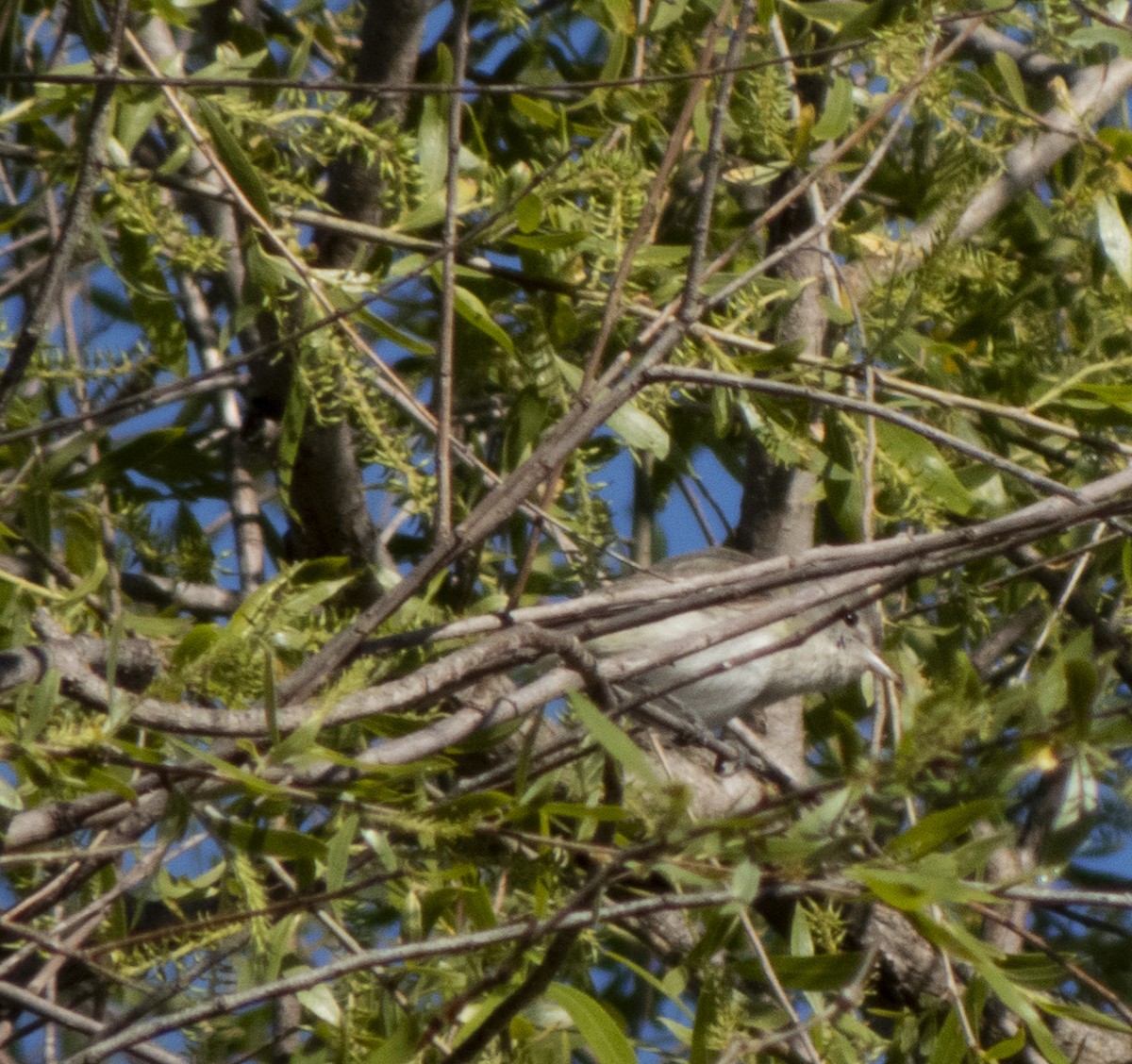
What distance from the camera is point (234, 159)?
2.02 m

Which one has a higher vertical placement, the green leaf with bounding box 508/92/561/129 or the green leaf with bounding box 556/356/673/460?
the green leaf with bounding box 508/92/561/129

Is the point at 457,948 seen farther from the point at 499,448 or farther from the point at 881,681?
the point at 499,448

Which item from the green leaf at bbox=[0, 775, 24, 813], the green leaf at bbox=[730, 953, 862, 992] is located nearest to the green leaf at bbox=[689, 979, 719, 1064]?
the green leaf at bbox=[730, 953, 862, 992]

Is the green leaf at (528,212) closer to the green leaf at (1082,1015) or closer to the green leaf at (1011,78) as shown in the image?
the green leaf at (1011,78)

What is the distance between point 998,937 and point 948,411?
987 mm

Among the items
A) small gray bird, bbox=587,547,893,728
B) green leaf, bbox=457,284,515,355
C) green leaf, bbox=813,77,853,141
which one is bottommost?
small gray bird, bbox=587,547,893,728

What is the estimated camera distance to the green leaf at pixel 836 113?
83.7 inches

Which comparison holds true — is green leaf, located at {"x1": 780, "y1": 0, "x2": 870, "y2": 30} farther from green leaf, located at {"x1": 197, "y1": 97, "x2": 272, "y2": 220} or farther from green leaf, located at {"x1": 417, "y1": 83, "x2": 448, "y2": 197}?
green leaf, located at {"x1": 197, "y1": 97, "x2": 272, "y2": 220}

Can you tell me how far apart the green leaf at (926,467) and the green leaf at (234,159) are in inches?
33.4

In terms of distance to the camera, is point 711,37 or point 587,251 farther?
point 587,251

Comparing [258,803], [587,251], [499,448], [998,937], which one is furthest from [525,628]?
[998,937]

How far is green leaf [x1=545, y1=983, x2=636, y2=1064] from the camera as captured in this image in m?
1.57

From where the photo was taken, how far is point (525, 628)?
1578 millimetres

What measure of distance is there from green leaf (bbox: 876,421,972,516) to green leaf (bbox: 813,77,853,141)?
380 mm
